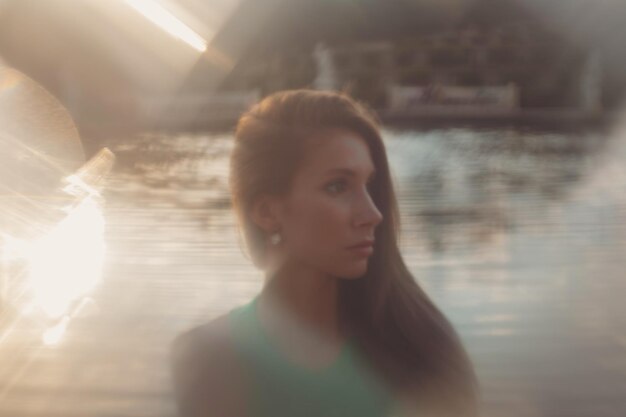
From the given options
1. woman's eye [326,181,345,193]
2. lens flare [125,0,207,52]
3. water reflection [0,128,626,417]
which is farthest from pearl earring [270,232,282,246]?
lens flare [125,0,207,52]

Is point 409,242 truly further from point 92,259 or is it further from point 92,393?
point 92,393

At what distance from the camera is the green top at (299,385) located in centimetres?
183

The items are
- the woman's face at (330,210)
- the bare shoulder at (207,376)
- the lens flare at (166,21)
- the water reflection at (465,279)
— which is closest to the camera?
the bare shoulder at (207,376)

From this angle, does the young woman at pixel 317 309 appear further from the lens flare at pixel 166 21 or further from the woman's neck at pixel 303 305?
the lens flare at pixel 166 21

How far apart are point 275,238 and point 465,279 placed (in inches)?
212

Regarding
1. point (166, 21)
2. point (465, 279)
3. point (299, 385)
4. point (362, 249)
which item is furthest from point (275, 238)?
point (166, 21)

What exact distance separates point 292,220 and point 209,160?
1746cm

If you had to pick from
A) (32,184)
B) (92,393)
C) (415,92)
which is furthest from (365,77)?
(92,393)

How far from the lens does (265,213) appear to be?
6.57ft

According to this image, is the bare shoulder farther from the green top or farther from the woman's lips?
the woman's lips

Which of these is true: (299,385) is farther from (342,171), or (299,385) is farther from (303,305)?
(342,171)

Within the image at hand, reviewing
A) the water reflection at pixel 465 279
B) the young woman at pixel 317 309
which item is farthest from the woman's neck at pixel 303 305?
the water reflection at pixel 465 279

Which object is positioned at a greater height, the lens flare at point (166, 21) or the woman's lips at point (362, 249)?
the lens flare at point (166, 21)

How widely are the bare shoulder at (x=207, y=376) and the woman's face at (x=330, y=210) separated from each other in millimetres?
222
